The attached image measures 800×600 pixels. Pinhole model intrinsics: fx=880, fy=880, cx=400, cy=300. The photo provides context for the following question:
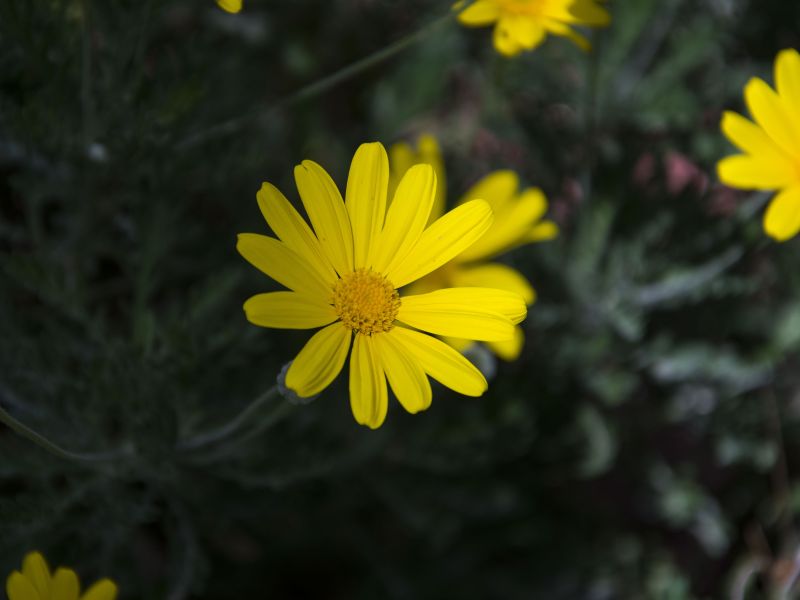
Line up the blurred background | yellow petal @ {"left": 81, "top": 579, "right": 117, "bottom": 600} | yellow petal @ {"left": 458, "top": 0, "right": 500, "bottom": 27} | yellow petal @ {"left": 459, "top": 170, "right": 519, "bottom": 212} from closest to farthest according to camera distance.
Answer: yellow petal @ {"left": 81, "top": 579, "right": 117, "bottom": 600}, yellow petal @ {"left": 458, "top": 0, "right": 500, "bottom": 27}, the blurred background, yellow petal @ {"left": 459, "top": 170, "right": 519, "bottom": 212}

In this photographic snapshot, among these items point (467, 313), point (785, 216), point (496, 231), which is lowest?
point (467, 313)

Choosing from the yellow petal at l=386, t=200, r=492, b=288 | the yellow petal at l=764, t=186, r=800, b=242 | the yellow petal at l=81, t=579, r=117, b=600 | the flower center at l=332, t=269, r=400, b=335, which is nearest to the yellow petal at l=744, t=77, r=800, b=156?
the yellow petal at l=764, t=186, r=800, b=242

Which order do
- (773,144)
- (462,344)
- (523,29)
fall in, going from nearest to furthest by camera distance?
1. (773,144)
2. (523,29)
3. (462,344)

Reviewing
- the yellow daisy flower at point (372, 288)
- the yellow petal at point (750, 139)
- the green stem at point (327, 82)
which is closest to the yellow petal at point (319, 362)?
the yellow daisy flower at point (372, 288)

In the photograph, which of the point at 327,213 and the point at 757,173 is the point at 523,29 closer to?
the point at 757,173

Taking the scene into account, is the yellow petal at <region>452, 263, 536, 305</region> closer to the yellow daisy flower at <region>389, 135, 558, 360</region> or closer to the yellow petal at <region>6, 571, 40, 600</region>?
the yellow daisy flower at <region>389, 135, 558, 360</region>

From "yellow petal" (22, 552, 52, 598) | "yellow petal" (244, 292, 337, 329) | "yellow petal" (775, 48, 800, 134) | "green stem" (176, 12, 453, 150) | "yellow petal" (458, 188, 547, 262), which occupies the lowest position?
"yellow petal" (22, 552, 52, 598)

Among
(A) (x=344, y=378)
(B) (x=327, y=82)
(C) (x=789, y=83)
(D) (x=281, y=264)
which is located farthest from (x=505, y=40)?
(A) (x=344, y=378)

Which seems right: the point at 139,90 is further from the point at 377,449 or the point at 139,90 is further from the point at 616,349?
the point at 616,349
